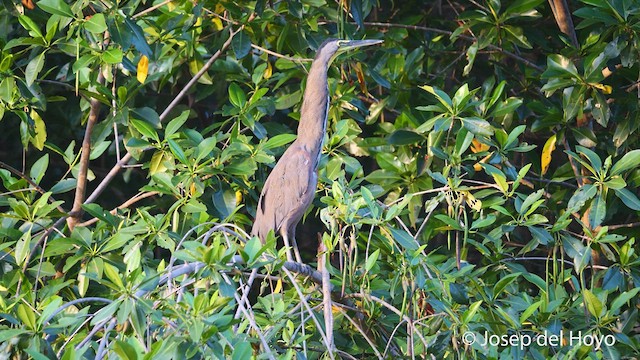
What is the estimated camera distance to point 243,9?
3.54m

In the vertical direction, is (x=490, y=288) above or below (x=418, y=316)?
below

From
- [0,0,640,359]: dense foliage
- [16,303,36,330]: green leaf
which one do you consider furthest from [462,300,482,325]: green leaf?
[16,303,36,330]: green leaf

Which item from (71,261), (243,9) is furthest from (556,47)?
(71,261)

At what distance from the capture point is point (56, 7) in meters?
2.96

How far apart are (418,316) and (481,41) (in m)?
1.63

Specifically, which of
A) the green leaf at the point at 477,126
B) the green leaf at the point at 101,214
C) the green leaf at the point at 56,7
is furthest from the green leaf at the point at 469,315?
the green leaf at the point at 56,7

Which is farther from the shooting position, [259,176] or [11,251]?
[259,176]

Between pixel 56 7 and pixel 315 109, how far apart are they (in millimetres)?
1057

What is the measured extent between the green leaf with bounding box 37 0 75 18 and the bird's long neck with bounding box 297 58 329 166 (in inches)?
37.8

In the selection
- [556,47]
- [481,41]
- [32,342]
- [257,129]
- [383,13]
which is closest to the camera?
[32,342]

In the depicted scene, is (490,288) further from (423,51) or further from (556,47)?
(556,47)

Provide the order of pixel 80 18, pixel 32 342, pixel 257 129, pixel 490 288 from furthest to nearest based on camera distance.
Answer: pixel 257 129
pixel 80 18
pixel 490 288
pixel 32 342

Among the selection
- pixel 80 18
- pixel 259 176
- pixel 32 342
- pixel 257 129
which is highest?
pixel 80 18

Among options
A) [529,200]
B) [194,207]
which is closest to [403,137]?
[529,200]
